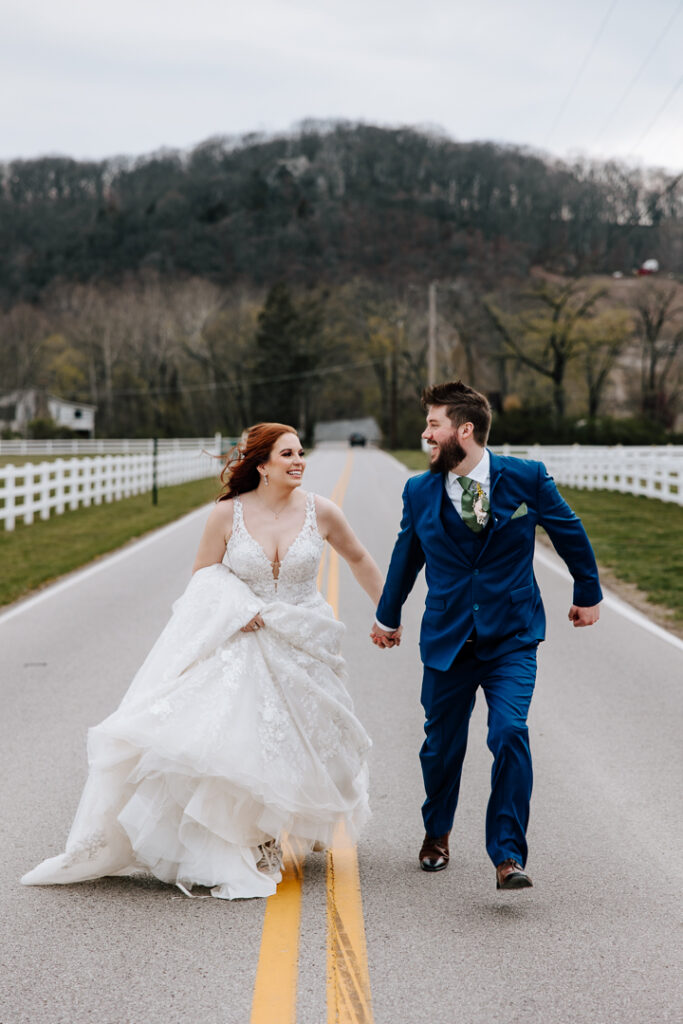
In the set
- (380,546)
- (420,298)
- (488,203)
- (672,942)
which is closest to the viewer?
(672,942)

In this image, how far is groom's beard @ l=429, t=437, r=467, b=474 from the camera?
4809 millimetres

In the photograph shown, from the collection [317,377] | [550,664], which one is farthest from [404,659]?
[317,377]

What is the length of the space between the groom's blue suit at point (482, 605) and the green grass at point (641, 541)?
25.5 feet

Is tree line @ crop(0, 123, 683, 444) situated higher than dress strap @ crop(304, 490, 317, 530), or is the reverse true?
tree line @ crop(0, 123, 683, 444)

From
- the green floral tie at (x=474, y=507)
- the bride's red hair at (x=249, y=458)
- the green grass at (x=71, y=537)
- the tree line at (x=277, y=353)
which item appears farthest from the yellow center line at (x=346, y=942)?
the tree line at (x=277, y=353)

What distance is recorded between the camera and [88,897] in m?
4.59

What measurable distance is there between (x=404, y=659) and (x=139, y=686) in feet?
18.1

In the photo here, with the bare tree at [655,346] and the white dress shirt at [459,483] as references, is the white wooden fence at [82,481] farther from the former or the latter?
the bare tree at [655,346]

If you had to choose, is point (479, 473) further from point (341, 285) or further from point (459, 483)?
point (341, 285)

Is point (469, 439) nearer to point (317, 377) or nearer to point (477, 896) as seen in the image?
point (477, 896)

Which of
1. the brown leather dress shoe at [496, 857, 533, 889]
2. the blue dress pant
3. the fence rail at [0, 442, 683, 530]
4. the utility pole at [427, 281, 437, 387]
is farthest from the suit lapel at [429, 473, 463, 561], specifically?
the utility pole at [427, 281, 437, 387]

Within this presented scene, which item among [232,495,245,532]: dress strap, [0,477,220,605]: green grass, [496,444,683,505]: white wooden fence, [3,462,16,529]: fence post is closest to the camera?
[232,495,245,532]: dress strap

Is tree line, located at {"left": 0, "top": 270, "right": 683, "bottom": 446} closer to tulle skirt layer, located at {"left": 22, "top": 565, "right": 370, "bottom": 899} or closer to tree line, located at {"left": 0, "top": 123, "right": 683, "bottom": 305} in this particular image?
tree line, located at {"left": 0, "top": 123, "right": 683, "bottom": 305}

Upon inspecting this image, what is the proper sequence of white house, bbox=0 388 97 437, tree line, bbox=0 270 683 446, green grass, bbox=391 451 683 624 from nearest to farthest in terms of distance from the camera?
green grass, bbox=391 451 683 624
tree line, bbox=0 270 683 446
white house, bbox=0 388 97 437
